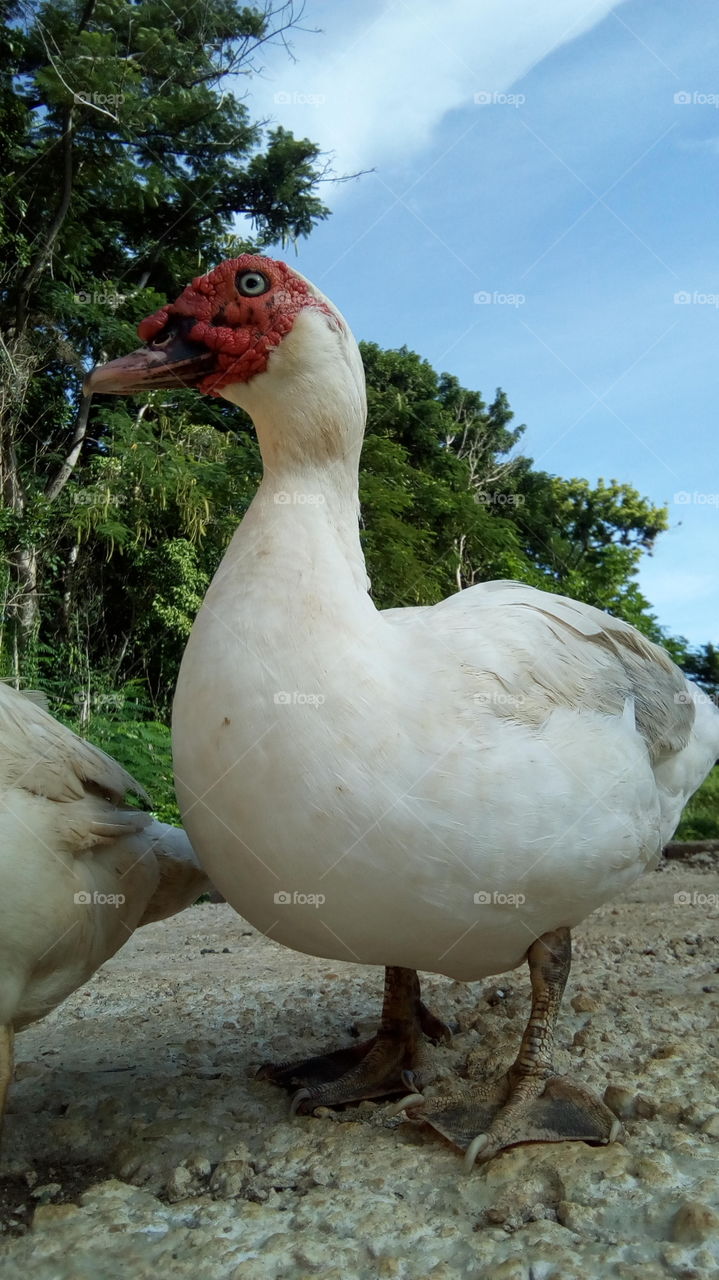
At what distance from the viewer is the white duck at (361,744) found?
2.05m

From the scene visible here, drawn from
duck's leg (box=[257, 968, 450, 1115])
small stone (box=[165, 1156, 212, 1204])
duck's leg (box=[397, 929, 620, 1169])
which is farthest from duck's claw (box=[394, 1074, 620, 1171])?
small stone (box=[165, 1156, 212, 1204])

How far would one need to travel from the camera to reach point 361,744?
6.73ft

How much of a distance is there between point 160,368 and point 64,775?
3.41ft

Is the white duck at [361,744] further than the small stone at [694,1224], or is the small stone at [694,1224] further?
the white duck at [361,744]

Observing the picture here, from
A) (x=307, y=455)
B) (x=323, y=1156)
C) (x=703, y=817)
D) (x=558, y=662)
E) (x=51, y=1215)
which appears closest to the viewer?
(x=51, y=1215)

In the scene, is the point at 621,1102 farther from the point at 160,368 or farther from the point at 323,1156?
the point at 160,368

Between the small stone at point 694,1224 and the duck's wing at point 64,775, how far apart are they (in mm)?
1466

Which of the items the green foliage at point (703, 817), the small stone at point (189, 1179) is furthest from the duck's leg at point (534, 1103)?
the green foliage at point (703, 817)

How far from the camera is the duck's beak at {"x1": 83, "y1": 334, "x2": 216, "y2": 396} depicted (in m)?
2.36

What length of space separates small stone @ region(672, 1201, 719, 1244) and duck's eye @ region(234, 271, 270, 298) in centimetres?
221

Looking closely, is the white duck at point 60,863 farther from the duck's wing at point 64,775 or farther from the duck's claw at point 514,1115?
the duck's claw at point 514,1115

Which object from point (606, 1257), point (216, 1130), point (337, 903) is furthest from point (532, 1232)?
point (216, 1130)

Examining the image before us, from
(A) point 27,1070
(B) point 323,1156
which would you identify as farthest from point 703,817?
(B) point 323,1156

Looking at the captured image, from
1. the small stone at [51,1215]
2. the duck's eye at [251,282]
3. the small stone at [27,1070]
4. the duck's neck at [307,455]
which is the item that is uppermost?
the duck's eye at [251,282]
